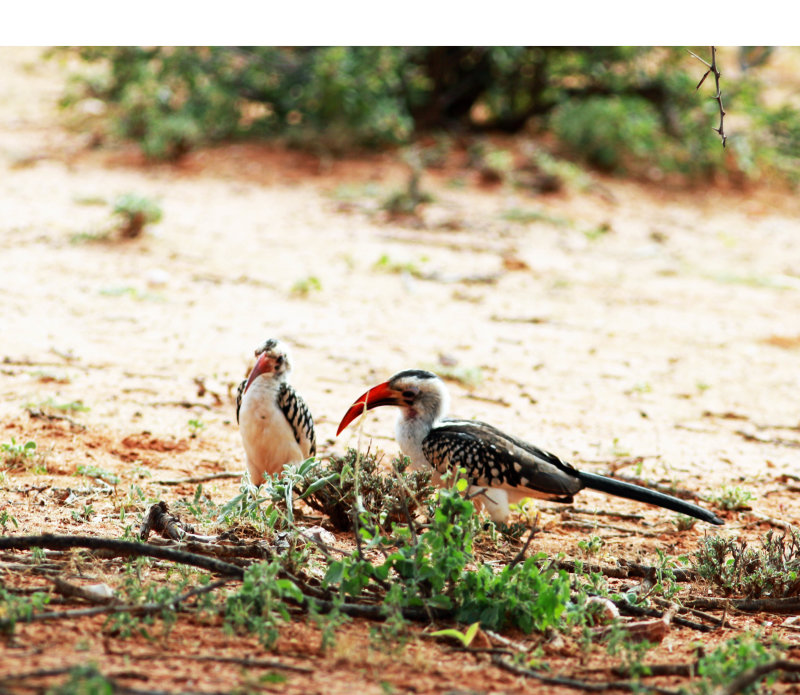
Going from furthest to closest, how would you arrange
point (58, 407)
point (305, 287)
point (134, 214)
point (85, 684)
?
point (134, 214) → point (305, 287) → point (58, 407) → point (85, 684)

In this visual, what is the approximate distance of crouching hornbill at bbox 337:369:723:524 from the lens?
4207mm

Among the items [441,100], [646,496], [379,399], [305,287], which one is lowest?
[646,496]

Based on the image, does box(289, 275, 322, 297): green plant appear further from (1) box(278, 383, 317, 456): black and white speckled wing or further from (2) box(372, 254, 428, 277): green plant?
(1) box(278, 383, 317, 456): black and white speckled wing

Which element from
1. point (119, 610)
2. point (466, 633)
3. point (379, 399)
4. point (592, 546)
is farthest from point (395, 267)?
point (119, 610)

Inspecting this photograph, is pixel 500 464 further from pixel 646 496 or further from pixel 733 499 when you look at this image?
pixel 733 499

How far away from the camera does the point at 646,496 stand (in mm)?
4234

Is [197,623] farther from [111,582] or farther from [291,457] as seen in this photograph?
[291,457]

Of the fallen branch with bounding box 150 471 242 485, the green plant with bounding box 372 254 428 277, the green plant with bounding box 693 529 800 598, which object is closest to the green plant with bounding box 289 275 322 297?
the green plant with bounding box 372 254 428 277

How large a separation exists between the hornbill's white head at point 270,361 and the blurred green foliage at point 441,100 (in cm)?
807

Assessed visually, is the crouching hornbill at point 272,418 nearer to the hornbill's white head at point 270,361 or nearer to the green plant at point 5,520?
the hornbill's white head at point 270,361

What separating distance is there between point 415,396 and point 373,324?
2920 mm

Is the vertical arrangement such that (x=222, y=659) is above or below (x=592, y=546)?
above

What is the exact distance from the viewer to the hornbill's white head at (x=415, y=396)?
4477mm

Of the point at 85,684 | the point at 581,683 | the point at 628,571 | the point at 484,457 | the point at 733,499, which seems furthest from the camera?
the point at 733,499
